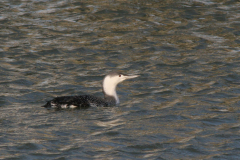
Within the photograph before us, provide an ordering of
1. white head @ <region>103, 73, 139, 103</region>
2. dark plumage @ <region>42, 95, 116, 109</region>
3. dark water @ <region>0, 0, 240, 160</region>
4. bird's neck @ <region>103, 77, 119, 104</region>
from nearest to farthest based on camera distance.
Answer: dark water @ <region>0, 0, 240, 160</region>, dark plumage @ <region>42, 95, 116, 109</region>, bird's neck @ <region>103, 77, 119, 104</region>, white head @ <region>103, 73, 139, 103</region>

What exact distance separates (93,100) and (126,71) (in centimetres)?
279

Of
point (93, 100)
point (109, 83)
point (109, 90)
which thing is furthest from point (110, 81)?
point (93, 100)

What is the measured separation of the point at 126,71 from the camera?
41.8 ft

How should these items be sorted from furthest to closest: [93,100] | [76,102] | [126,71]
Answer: [126,71], [93,100], [76,102]

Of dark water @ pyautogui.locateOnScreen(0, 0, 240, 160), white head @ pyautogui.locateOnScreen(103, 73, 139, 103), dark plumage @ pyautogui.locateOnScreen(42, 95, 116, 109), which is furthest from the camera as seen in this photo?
white head @ pyautogui.locateOnScreen(103, 73, 139, 103)

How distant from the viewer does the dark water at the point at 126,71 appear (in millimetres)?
8180

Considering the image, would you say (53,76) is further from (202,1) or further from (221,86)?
(202,1)

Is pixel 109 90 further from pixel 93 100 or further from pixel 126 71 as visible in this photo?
pixel 126 71

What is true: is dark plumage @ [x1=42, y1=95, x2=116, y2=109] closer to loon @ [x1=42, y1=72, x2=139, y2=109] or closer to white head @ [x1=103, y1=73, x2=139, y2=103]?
loon @ [x1=42, y1=72, x2=139, y2=109]

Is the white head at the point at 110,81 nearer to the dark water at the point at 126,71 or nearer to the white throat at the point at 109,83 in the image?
the white throat at the point at 109,83

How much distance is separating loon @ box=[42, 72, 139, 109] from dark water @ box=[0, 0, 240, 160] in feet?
0.58

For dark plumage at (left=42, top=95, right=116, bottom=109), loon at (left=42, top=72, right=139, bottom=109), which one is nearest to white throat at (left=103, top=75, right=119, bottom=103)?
loon at (left=42, top=72, right=139, bottom=109)

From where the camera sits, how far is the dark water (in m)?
8.18

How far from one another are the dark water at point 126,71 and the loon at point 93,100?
18 centimetres
